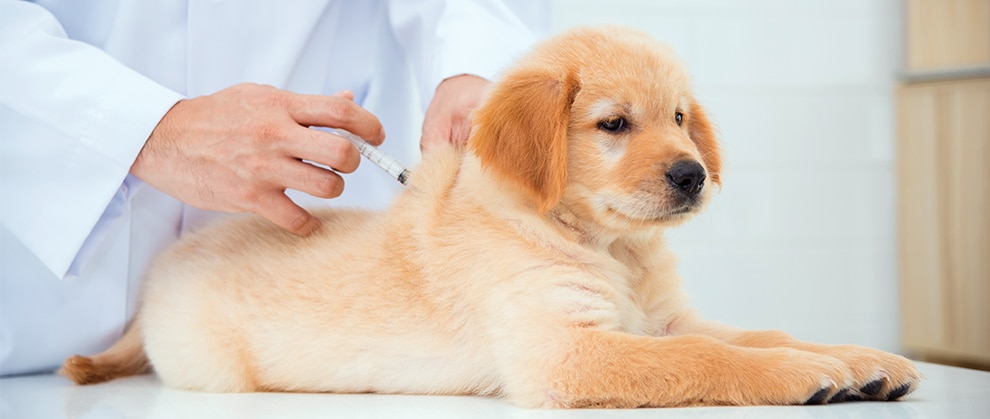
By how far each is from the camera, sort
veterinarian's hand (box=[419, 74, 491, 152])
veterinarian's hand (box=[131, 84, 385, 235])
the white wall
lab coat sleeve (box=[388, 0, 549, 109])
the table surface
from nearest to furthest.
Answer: the table surface
veterinarian's hand (box=[131, 84, 385, 235])
veterinarian's hand (box=[419, 74, 491, 152])
lab coat sleeve (box=[388, 0, 549, 109])
the white wall

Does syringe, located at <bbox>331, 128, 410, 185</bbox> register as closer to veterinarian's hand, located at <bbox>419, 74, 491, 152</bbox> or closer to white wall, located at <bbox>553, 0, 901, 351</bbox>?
veterinarian's hand, located at <bbox>419, 74, 491, 152</bbox>

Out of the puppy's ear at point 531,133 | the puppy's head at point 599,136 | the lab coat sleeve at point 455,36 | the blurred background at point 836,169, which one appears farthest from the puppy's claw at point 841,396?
the blurred background at point 836,169

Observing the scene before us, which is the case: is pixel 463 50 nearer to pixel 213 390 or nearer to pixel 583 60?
pixel 583 60

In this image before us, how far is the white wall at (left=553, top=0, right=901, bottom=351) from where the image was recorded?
10.9 ft

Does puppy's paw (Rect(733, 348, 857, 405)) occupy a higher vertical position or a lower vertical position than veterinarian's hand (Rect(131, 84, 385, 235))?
lower

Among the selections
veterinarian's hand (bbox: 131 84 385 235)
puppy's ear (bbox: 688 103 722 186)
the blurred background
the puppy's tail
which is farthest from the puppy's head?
the blurred background

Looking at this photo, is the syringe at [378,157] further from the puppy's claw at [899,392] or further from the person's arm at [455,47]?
the puppy's claw at [899,392]

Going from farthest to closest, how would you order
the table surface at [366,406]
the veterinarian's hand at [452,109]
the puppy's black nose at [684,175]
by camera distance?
the veterinarian's hand at [452,109] < the puppy's black nose at [684,175] < the table surface at [366,406]

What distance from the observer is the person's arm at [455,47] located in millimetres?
1539

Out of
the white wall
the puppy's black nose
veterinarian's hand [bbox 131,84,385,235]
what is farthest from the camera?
the white wall

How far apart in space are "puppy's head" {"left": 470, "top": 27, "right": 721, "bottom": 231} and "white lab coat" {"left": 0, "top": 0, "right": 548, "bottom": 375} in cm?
39

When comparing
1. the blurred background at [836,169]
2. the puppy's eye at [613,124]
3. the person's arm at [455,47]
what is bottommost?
the blurred background at [836,169]

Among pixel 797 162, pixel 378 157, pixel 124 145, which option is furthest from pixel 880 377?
pixel 797 162

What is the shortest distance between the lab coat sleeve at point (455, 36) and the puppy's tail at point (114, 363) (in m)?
0.67
